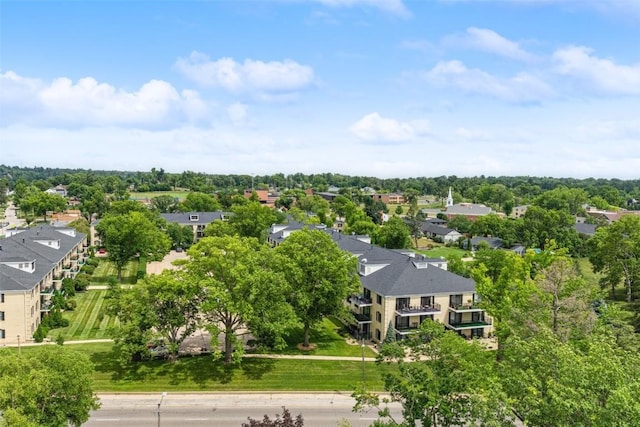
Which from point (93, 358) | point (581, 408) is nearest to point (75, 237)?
point (93, 358)

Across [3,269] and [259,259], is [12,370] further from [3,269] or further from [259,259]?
[3,269]

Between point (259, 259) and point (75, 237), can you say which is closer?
point (259, 259)

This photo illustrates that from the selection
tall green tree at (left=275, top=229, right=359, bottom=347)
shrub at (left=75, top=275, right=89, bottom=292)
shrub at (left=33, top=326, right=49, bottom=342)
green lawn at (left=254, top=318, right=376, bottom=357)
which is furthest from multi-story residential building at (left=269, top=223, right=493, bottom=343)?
shrub at (left=75, top=275, right=89, bottom=292)

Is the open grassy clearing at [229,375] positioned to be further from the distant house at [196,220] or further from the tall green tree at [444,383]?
the distant house at [196,220]

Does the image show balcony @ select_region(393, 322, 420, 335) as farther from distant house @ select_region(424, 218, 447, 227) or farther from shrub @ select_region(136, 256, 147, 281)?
distant house @ select_region(424, 218, 447, 227)

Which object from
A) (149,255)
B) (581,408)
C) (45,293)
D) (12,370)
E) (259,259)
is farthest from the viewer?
(149,255)
